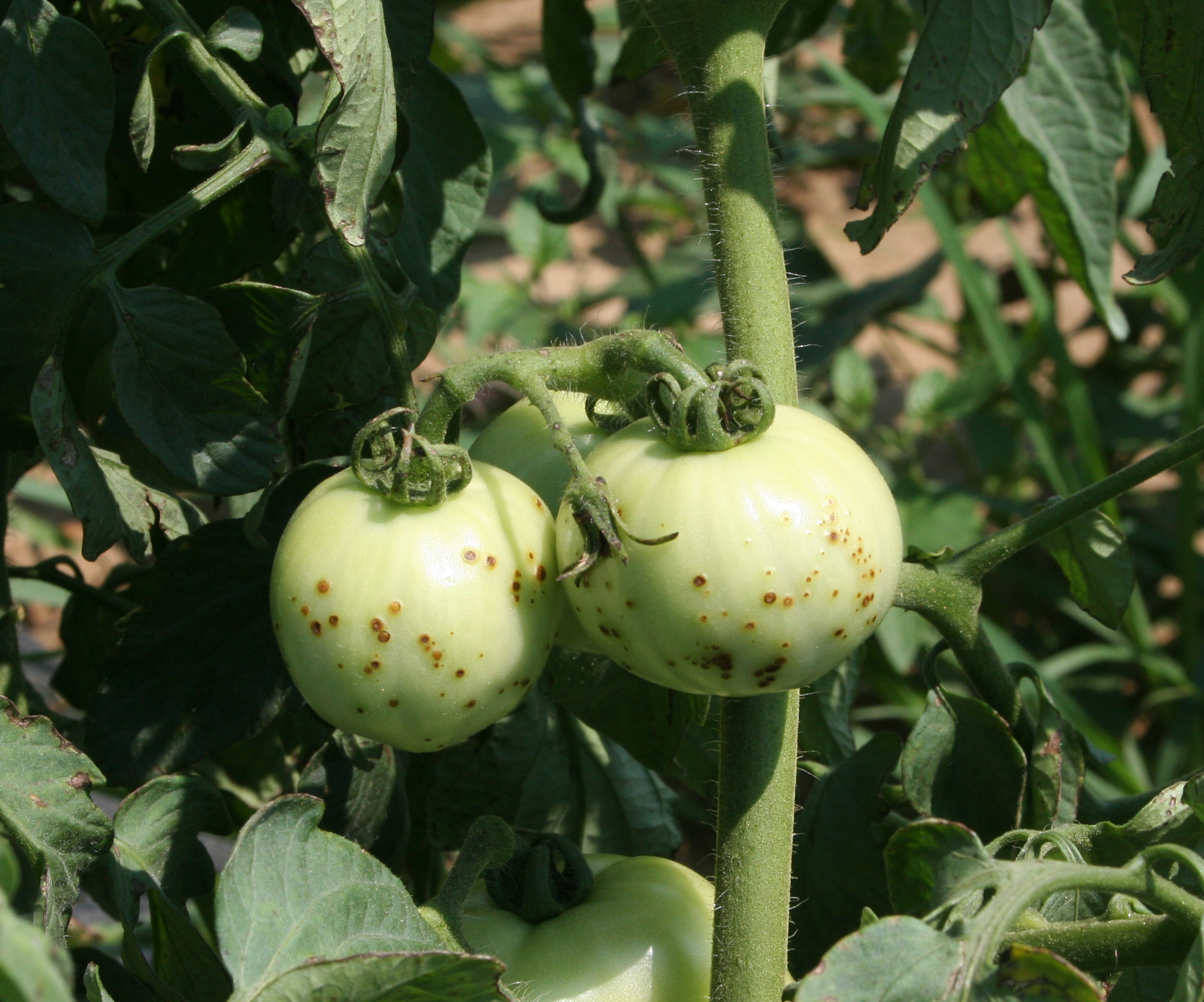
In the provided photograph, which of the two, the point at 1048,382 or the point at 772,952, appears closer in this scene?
the point at 772,952

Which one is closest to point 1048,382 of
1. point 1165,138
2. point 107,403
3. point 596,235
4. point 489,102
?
point 489,102

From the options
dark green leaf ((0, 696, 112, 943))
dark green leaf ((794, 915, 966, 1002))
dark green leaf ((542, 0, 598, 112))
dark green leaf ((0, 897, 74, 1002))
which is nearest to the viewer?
dark green leaf ((0, 897, 74, 1002))

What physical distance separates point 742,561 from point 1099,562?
0.32m

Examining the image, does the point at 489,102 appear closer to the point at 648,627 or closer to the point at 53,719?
the point at 53,719

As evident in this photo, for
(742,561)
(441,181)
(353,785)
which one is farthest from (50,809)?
(441,181)

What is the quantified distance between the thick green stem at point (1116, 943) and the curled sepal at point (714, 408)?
0.25m

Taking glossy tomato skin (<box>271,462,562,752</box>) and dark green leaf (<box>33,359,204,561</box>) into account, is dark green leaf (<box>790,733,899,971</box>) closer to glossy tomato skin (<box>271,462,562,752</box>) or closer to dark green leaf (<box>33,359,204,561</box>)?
glossy tomato skin (<box>271,462,562,752</box>)

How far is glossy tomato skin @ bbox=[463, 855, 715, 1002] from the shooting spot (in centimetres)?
69

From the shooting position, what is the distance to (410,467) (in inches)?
21.9

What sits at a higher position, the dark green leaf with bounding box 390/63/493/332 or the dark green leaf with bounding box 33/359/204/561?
the dark green leaf with bounding box 390/63/493/332

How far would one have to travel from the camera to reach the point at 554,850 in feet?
2.68

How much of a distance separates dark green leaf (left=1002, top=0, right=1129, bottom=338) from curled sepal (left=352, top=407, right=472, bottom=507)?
58 centimetres

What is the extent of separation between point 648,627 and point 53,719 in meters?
0.56

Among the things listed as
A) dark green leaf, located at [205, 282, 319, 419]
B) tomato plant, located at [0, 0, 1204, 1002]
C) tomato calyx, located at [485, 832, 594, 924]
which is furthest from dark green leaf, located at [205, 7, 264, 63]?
tomato calyx, located at [485, 832, 594, 924]
